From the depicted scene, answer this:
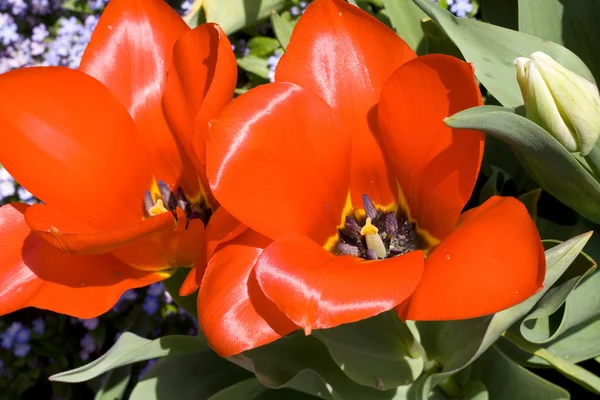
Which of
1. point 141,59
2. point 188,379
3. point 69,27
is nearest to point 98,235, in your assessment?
point 141,59

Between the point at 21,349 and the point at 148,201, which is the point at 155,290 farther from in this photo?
the point at 148,201

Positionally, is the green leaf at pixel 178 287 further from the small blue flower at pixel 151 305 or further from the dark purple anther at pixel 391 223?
the small blue flower at pixel 151 305

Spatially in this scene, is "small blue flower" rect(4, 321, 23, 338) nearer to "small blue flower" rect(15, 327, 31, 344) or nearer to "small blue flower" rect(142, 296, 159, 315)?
"small blue flower" rect(15, 327, 31, 344)

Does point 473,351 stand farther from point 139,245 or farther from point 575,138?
point 139,245

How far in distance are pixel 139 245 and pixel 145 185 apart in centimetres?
16

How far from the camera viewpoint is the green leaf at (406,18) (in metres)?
1.18

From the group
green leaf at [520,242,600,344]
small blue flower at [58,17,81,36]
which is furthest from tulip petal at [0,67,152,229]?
small blue flower at [58,17,81,36]

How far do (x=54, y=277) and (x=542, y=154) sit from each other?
58cm

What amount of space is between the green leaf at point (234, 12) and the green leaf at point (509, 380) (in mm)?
747

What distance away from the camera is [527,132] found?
720 millimetres

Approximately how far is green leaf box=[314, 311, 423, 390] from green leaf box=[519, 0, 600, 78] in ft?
1.59

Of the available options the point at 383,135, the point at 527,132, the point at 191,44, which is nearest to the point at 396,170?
the point at 383,135

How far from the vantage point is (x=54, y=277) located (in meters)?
0.82

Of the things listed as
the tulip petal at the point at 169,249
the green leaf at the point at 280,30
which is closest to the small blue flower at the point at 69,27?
the green leaf at the point at 280,30
